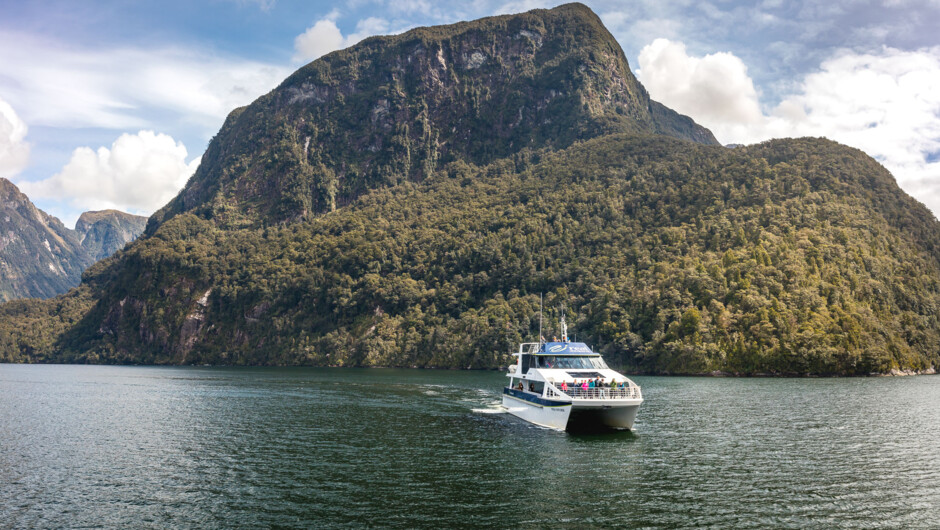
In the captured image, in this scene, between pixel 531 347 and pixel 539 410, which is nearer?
pixel 539 410

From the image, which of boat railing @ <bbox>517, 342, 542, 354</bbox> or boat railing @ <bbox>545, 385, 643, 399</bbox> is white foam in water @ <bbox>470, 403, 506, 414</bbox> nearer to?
boat railing @ <bbox>517, 342, 542, 354</bbox>

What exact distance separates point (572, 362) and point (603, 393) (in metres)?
8.22

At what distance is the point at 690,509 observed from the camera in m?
35.9

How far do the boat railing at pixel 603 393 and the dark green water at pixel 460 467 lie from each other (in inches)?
147

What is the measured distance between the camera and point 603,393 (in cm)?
5981

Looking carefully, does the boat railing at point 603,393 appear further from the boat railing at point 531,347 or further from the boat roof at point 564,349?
the boat railing at point 531,347

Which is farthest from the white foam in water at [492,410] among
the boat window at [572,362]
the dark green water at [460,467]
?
the boat window at [572,362]

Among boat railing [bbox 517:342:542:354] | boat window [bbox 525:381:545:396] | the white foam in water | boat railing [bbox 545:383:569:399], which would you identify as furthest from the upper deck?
the white foam in water

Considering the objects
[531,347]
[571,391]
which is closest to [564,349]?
[531,347]

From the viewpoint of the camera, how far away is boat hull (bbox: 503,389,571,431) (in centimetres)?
6072

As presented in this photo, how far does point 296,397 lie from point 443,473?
60849mm

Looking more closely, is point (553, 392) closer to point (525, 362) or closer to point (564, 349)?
point (564, 349)

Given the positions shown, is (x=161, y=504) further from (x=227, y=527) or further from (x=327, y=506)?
(x=327, y=506)

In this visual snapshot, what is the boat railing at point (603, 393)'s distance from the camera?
5962 cm
